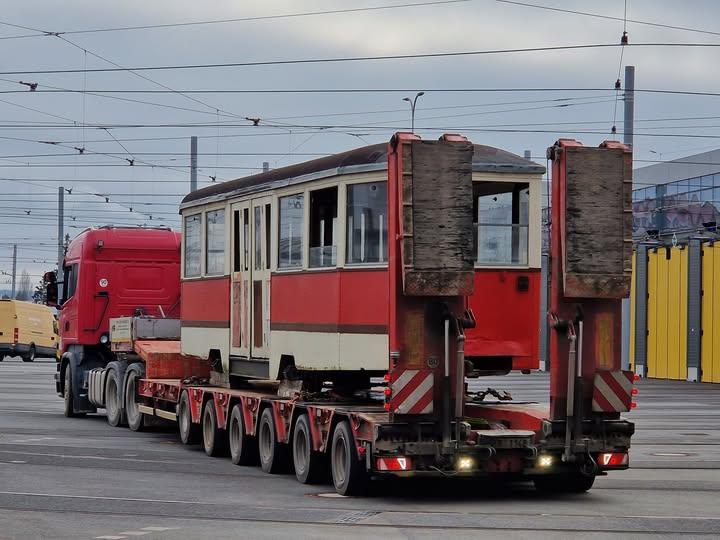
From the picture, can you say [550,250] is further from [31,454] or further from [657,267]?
[657,267]

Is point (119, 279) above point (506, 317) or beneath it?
above

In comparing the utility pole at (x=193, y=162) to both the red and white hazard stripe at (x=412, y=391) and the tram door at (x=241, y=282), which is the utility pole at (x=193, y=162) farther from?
the red and white hazard stripe at (x=412, y=391)

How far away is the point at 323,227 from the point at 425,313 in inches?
97.0

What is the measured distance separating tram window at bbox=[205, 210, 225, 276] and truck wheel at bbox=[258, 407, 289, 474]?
3.00m

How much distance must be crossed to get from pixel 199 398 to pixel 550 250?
23.2ft

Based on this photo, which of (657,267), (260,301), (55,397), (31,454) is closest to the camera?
(260,301)

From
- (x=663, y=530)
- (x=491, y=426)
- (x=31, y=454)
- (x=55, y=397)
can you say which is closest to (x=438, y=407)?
(x=491, y=426)

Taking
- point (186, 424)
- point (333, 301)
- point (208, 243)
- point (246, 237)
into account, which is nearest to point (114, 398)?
point (186, 424)

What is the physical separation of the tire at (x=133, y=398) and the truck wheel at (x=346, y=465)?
31.4ft

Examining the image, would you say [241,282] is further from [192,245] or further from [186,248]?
[186,248]

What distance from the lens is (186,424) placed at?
2123cm

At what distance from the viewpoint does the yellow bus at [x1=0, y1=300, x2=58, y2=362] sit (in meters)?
61.3

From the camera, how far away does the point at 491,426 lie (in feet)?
50.5

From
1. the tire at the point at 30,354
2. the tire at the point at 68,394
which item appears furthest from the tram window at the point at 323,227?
the tire at the point at 30,354
